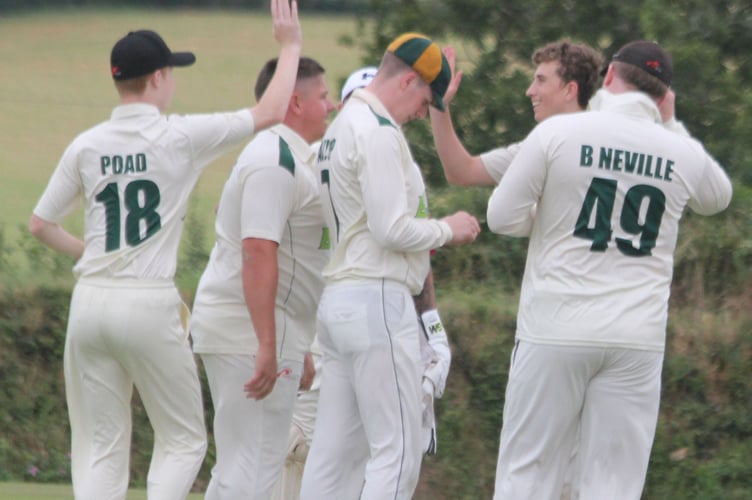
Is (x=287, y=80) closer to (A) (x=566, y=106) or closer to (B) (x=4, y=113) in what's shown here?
(A) (x=566, y=106)

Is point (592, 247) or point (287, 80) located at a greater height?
point (287, 80)

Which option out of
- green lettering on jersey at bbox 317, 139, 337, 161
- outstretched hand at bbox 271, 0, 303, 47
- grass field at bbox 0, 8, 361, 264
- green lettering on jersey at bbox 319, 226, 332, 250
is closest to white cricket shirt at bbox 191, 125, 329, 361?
green lettering on jersey at bbox 319, 226, 332, 250

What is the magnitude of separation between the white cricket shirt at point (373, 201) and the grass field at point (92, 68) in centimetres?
1329

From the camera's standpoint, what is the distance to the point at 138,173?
18.4 feet

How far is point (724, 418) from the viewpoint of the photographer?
7559mm

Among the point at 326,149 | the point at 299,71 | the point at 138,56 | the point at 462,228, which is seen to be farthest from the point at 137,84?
the point at 462,228

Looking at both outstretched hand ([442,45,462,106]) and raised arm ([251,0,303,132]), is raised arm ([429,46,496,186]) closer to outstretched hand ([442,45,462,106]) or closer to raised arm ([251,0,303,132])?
outstretched hand ([442,45,462,106])

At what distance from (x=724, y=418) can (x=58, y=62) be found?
80.6 ft

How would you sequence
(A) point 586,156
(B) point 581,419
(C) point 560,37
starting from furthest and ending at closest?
1. (C) point 560,37
2. (B) point 581,419
3. (A) point 586,156

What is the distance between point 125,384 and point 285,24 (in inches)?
63.7

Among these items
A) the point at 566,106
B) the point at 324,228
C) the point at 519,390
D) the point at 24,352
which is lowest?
the point at 24,352

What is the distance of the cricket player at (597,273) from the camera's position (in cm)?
521

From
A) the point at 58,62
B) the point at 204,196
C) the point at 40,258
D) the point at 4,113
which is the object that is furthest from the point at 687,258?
the point at 58,62

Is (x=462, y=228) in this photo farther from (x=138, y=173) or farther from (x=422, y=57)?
(x=138, y=173)
